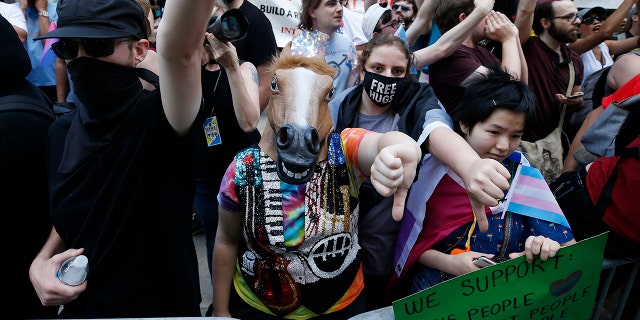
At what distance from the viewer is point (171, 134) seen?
4.82 feet

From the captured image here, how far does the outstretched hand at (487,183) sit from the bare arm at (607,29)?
3.55 metres

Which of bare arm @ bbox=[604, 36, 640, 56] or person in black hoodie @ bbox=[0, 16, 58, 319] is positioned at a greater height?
person in black hoodie @ bbox=[0, 16, 58, 319]

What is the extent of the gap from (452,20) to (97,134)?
7.51 ft

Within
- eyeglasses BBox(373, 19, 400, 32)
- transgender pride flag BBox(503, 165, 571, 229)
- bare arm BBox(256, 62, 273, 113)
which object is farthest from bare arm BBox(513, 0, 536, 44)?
bare arm BBox(256, 62, 273, 113)

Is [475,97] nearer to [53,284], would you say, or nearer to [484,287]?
[484,287]

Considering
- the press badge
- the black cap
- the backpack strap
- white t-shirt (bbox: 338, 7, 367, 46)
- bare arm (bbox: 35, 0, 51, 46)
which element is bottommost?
bare arm (bbox: 35, 0, 51, 46)

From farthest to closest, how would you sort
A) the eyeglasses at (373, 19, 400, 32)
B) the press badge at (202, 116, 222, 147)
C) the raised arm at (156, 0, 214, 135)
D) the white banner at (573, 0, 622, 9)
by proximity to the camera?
the white banner at (573, 0, 622, 9)
the eyeglasses at (373, 19, 400, 32)
the press badge at (202, 116, 222, 147)
the raised arm at (156, 0, 214, 135)

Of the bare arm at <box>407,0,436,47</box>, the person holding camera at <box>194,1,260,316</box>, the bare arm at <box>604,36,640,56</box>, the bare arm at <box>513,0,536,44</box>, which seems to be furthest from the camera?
the bare arm at <box>604,36,640,56</box>

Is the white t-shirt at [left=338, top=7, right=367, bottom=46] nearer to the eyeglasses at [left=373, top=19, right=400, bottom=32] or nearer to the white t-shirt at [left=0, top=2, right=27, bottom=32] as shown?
the eyeglasses at [left=373, top=19, right=400, bottom=32]

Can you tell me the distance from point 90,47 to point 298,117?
682 mm

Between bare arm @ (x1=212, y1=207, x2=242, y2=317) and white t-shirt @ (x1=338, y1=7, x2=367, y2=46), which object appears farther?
white t-shirt @ (x1=338, y1=7, x2=367, y2=46)

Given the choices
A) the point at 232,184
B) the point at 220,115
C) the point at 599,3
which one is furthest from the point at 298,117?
the point at 599,3

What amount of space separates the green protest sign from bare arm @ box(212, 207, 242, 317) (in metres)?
0.69

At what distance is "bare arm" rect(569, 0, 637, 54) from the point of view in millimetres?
3812
